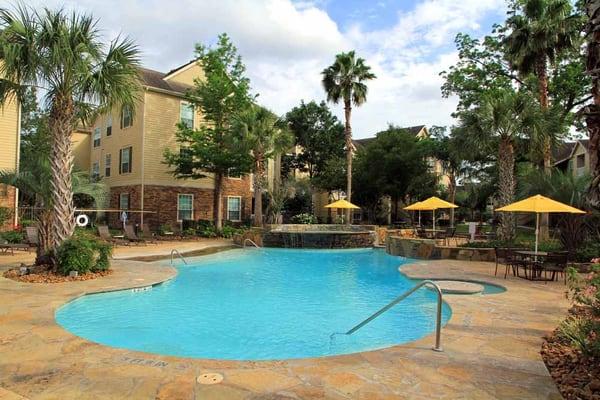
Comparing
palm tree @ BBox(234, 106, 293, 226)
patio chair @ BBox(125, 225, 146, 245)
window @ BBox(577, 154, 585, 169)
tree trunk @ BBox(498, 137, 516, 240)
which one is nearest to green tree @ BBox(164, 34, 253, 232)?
palm tree @ BBox(234, 106, 293, 226)

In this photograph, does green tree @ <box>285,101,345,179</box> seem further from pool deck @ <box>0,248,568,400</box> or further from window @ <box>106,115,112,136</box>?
pool deck @ <box>0,248,568,400</box>

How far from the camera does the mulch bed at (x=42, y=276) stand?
9.72 metres

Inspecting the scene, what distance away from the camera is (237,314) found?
8672 millimetres

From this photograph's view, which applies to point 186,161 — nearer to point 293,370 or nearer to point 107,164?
point 107,164

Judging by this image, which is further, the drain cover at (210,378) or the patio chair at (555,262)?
the patio chair at (555,262)

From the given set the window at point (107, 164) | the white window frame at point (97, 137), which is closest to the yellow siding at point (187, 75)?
the window at point (107, 164)

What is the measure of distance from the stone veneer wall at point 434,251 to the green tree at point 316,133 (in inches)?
942

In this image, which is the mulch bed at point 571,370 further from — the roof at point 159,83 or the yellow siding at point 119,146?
the roof at point 159,83

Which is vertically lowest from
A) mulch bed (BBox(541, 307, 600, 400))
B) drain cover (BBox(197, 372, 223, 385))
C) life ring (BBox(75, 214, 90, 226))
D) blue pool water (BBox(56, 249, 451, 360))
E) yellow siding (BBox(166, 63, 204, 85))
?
blue pool water (BBox(56, 249, 451, 360))

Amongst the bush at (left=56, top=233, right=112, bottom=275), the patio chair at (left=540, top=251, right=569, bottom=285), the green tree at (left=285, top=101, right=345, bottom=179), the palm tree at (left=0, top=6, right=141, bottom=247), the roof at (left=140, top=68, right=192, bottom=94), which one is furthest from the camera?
the green tree at (left=285, top=101, right=345, bottom=179)

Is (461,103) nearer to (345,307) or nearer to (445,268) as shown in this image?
(445,268)

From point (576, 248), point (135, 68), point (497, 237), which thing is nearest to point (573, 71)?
point (497, 237)

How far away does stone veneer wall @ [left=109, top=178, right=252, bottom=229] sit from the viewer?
2639 centimetres

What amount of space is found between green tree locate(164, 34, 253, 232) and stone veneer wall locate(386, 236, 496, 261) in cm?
1082
